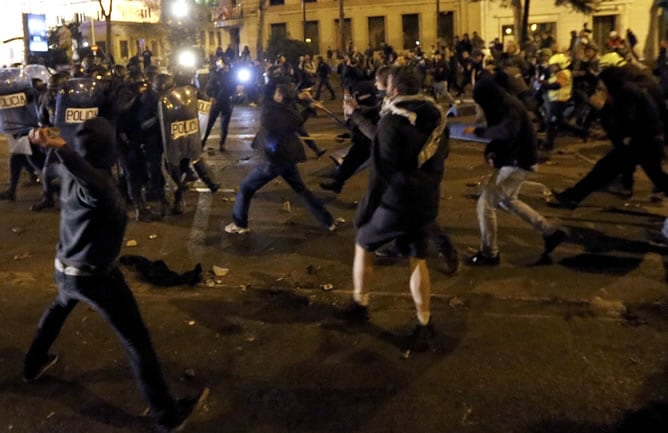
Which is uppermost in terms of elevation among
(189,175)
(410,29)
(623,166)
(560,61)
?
(410,29)

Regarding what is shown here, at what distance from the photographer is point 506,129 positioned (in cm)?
627

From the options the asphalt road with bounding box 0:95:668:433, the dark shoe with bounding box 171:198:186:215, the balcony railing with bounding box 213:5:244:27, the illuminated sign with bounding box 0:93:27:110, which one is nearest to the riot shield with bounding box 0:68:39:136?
the illuminated sign with bounding box 0:93:27:110

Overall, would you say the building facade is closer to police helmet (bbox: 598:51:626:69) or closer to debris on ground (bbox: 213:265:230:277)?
police helmet (bbox: 598:51:626:69)

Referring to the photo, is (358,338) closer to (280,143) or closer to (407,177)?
(407,177)

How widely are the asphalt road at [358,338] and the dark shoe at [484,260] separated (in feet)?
0.35

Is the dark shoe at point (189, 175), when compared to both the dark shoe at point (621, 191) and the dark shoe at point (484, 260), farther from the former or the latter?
the dark shoe at point (621, 191)

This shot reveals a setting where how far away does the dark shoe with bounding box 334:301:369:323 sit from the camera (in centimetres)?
547

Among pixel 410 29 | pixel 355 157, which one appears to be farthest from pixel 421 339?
pixel 410 29

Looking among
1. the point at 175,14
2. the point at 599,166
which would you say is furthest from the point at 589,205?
the point at 175,14

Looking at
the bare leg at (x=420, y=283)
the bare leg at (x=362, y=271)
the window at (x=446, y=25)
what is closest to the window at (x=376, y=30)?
the window at (x=446, y=25)

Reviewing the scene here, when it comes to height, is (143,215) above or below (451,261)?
above

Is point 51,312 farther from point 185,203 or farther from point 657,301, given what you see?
point 185,203

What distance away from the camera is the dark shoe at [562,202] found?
8352mm

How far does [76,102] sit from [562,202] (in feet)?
18.7
